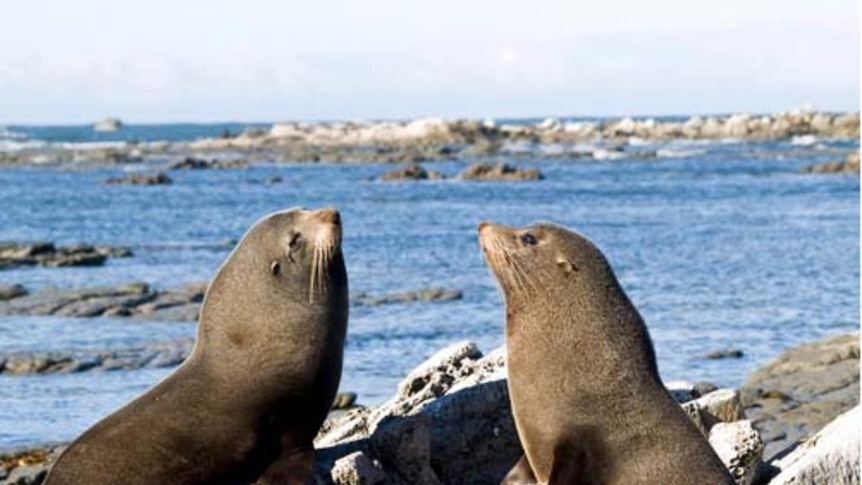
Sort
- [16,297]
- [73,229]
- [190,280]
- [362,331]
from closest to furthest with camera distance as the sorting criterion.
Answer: [362,331] → [16,297] → [190,280] → [73,229]

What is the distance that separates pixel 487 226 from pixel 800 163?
7177 cm

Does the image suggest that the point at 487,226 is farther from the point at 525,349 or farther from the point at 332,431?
the point at 332,431

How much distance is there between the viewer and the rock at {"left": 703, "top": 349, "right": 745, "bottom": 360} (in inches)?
859

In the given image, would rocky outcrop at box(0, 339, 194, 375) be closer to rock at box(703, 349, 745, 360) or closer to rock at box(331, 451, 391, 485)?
rock at box(703, 349, 745, 360)

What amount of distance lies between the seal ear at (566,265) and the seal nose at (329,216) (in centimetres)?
103

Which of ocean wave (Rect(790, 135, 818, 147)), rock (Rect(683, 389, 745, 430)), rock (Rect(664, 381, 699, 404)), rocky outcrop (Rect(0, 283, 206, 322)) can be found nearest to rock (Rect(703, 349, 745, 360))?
rocky outcrop (Rect(0, 283, 206, 322))

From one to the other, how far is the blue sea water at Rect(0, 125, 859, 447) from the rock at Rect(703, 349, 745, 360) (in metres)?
0.15

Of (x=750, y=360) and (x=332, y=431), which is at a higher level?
(x=332, y=431)

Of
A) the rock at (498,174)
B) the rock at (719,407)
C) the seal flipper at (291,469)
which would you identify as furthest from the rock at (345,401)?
the rock at (498,174)

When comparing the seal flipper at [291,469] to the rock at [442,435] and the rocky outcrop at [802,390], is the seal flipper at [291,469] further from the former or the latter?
the rocky outcrop at [802,390]

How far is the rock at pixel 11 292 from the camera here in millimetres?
30000

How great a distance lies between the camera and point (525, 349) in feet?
28.0

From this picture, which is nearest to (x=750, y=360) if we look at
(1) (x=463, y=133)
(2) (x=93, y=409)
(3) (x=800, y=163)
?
(2) (x=93, y=409)

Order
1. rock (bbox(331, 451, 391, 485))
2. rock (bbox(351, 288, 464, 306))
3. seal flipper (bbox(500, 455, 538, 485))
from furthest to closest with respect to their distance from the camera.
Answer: rock (bbox(351, 288, 464, 306)) → rock (bbox(331, 451, 391, 485)) → seal flipper (bbox(500, 455, 538, 485))
